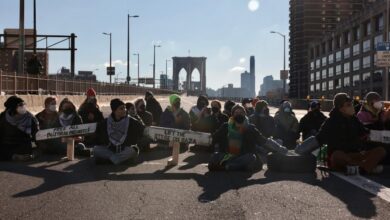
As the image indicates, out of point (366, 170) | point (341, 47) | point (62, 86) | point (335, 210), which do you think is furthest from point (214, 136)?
point (341, 47)

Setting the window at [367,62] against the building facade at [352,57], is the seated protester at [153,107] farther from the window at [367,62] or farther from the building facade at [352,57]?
the window at [367,62]

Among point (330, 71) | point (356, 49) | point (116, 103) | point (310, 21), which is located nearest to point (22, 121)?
point (116, 103)

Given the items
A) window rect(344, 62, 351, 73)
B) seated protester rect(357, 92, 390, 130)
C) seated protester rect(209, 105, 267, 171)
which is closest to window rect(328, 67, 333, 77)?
window rect(344, 62, 351, 73)

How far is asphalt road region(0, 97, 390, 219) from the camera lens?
627 centimetres

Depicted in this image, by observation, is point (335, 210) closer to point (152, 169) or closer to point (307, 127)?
point (152, 169)

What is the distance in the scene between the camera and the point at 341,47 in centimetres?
10838

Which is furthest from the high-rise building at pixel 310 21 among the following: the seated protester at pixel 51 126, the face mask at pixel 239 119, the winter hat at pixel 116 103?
the winter hat at pixel 116 103

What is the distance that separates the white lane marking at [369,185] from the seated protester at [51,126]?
6.24 meters

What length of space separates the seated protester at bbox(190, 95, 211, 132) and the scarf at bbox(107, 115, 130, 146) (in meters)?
3.48

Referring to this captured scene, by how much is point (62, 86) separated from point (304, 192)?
3756 cm

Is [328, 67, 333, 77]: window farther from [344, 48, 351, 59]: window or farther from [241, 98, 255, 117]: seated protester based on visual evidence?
[241, 98, 255, 117]: seated protester

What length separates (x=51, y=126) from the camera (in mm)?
12477

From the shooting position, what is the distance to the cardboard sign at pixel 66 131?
1156 centimetres

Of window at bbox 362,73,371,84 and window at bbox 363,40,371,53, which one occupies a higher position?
window at bbox 363,40,371,53
